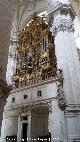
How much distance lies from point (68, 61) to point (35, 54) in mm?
3977

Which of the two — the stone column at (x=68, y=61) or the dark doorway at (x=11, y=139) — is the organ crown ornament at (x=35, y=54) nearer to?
the stone column at (x=68, y=61)

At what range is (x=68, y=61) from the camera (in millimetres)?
14055

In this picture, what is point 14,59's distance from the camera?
19.0 m

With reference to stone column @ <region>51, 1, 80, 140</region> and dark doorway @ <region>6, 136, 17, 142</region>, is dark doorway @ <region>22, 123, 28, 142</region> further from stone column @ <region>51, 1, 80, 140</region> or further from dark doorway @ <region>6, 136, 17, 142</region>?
stone column @ <region>51, 1, 80, 140</region>

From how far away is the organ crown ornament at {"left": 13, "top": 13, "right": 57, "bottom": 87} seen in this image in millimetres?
15492

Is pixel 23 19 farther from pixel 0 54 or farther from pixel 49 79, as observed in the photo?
pixel 0 54

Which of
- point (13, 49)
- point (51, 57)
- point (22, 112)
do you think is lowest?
point (22, 112)

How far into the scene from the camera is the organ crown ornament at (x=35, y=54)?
15.5 meters

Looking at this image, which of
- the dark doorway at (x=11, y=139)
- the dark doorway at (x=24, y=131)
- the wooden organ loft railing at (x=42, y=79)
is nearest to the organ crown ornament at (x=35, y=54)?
the wooden organ loft railing at (x=42, y=79)

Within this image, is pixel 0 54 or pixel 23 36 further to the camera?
pixel 23 36

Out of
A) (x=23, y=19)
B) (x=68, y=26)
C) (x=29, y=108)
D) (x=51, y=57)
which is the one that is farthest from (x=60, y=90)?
(x=23, y=19)

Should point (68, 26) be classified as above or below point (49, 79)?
above

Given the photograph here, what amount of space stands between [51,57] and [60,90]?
378 centimetres

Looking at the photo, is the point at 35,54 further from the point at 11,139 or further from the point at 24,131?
the point at 11,139
